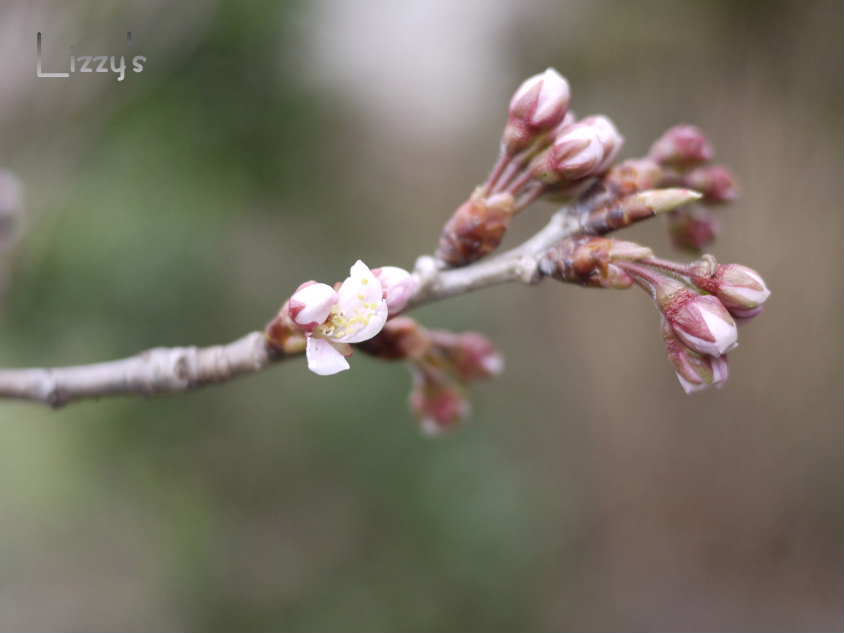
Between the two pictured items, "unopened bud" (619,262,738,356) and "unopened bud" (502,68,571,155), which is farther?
"unopened bud" (502,68,571,155)

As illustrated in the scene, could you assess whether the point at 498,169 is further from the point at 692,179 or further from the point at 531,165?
the point at 692,179

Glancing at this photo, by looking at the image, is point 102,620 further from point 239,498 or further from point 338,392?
point 338,392

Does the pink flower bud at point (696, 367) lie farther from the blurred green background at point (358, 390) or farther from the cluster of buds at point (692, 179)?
the blurred green background at point (358, 390)

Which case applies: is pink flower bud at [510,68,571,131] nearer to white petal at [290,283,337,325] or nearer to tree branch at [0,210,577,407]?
tree branch at [0,210,577,407]

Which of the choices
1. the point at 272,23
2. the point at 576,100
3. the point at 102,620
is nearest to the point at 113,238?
the point at 272,23

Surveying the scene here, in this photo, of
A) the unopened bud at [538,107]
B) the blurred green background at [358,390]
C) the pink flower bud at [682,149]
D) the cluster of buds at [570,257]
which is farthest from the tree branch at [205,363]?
the blurred green background at [358,390]

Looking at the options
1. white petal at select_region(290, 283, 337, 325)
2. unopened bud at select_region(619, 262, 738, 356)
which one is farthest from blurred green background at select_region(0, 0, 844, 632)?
unopened bud at select_region(619, 262, 738, 356)
